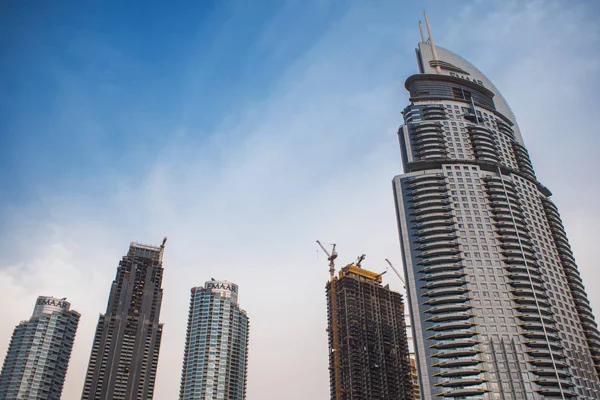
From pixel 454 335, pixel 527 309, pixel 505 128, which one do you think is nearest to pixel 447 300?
pixel 454 335

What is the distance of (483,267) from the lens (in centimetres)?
14338

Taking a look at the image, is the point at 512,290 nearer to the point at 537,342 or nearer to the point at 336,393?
the point at 537,342

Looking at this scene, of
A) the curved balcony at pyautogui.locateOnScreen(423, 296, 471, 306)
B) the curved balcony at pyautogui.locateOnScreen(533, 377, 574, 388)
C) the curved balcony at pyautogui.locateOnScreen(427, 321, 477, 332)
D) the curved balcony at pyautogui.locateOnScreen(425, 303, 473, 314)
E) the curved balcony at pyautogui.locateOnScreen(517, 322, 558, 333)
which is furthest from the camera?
the curved balcony at pyautogui.locateOnScreen(423, 296, 471, 306)

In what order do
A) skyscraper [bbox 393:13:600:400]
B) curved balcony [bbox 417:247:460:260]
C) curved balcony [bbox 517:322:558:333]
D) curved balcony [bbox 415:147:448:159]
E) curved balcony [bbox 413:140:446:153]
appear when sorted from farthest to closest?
curved balcony [bbox 413:140:446:153] → curved balcony [bbox 415:147:448:159] → curved balcony [bbox 417:247:460:260] → curved balcony [bbox 517:322:558:333] → skyscraper [bbox 393:13:600:400]

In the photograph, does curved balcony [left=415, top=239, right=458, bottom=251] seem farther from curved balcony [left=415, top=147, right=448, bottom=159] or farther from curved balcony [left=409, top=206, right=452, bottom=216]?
curved balcony [left=415, top=147, right=448, bottom=159]

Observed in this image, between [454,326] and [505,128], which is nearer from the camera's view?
[454,326]

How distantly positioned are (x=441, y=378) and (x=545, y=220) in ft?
242

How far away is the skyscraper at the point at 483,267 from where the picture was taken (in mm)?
126750

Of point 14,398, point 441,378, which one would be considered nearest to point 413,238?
point 441,378

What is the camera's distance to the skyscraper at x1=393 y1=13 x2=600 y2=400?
4990 inches

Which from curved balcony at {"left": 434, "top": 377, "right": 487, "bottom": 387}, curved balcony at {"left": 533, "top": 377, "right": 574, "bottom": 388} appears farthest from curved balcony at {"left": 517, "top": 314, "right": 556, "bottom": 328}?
curved balcony at {"left": 434, "top": 377, "right": 487, "bottom": 387}

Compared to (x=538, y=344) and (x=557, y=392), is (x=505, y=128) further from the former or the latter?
(x=557, y=392)

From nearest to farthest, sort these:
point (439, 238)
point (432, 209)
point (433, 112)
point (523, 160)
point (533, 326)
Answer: point (533, 326) → point (439, 238) → point (432, 209) → point (433, 112) → point (523, 160)

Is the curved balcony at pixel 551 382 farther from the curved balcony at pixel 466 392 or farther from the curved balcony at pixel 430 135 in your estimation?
the curved balcony at pixel 430 135
